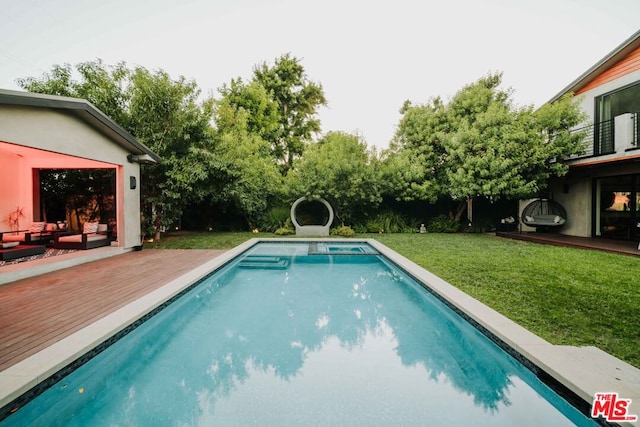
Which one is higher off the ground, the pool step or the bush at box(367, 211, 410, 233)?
the bush at box(367, 211, 410, 233)

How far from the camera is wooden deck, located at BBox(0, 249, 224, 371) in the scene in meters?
3.37

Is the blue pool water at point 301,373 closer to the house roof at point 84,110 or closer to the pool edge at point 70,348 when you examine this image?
the pool edge at point 70,348

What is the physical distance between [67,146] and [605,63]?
53.8 feet

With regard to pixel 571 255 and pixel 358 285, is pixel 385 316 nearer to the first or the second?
pixel 358 285

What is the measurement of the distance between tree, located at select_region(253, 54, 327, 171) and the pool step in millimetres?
17511

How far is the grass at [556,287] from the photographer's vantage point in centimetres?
350

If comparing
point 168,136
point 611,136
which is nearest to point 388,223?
point 611,136

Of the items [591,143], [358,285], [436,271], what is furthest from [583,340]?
[591,143]

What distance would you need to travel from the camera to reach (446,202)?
15.7 m

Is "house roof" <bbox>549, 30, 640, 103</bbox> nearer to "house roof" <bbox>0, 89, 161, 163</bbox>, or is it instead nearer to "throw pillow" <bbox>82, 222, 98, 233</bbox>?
"house roof" <bbox>0, 89, 161, 163</bbox>

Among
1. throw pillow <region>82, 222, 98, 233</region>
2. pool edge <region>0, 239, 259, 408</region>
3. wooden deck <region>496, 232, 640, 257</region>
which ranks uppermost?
throw pillow <region>82, 222, 98, 233</region>

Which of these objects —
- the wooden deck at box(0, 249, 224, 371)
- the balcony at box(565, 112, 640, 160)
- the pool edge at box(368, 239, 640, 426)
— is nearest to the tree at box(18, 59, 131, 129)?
the wooden deck at box(0, 249, 224, 371)

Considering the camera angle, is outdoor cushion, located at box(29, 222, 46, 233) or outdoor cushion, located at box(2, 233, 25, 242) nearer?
outdoor cushion, located at box(2, 233, 25, 242)

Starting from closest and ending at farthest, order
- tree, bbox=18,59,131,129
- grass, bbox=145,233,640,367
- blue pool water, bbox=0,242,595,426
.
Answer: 1. blue pool water, bbox=0,242,595,426
2. grass, bbox=145,233,640,367
3. tree, bbox=18,59,131,129
